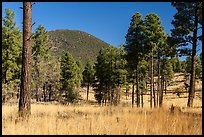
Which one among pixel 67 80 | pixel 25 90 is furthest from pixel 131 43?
pixel 25 90

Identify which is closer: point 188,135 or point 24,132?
point 188,135

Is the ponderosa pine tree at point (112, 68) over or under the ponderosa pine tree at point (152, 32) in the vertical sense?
under

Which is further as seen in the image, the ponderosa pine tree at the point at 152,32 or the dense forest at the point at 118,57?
the ponderosa pine tree at the point at 152,32

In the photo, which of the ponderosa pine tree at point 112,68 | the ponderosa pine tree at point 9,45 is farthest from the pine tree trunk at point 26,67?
the ponderosa pine tree at point 112,68

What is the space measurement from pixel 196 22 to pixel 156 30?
10929 mm

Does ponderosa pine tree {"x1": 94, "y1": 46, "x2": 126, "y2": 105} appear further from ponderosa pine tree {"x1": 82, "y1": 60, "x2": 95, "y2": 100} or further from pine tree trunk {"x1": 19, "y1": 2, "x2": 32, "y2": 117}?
pine tree trunk {"x1": 19, "y1": 2, "x2": 32, "y2": 117}

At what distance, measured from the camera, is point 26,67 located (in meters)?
8.80

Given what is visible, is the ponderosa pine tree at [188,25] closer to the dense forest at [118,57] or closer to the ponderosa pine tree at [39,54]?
the dense forest at [118,57]

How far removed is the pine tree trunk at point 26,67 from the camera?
8.75 metres

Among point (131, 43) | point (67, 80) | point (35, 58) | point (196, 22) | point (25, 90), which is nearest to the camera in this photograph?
point (25, 90)

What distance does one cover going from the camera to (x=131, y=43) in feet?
106

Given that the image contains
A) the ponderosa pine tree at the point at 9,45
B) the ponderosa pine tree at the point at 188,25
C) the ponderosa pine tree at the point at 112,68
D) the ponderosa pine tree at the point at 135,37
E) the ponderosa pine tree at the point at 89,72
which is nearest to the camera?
the ponderosa pine tree at the point at 188,25

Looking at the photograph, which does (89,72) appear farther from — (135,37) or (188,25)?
(188,25)

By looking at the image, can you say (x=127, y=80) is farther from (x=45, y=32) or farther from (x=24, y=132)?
(x=24, y=132)
